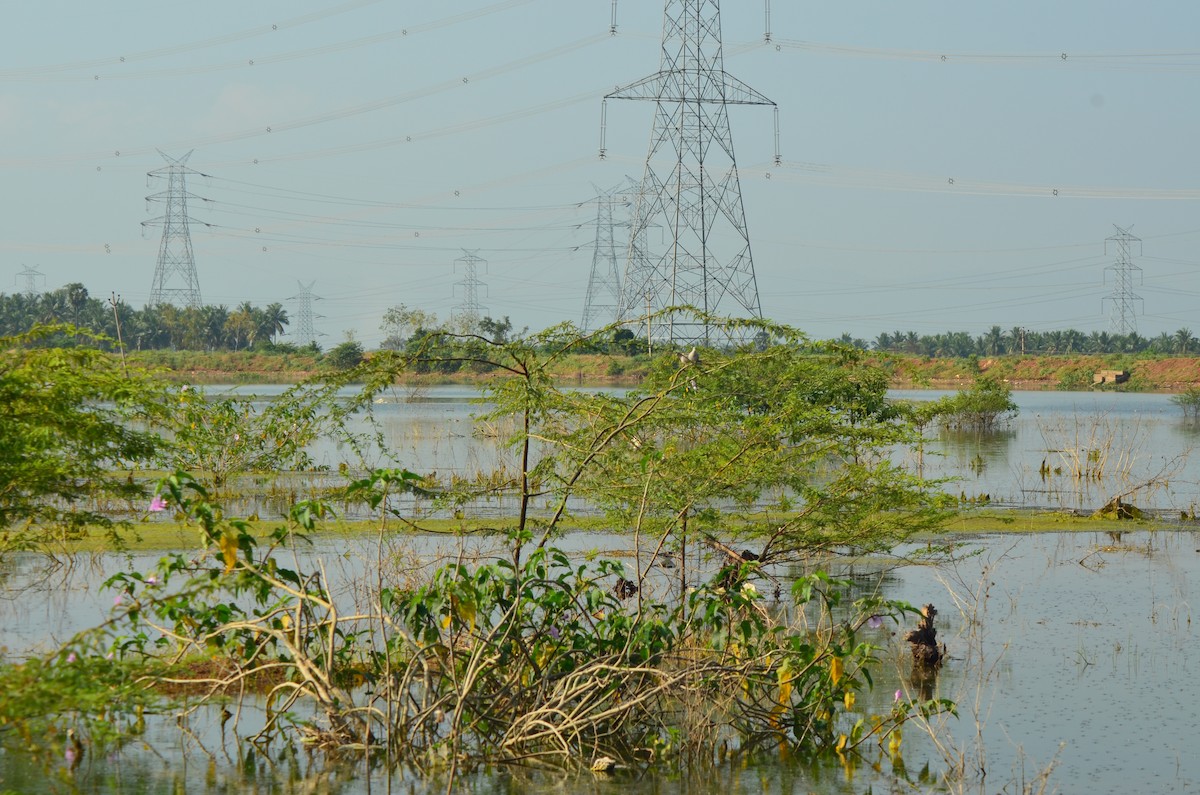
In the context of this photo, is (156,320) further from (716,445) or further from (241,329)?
(716,445)

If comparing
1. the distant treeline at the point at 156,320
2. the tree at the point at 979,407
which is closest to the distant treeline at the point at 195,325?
the distant treeline at the point at 156,320

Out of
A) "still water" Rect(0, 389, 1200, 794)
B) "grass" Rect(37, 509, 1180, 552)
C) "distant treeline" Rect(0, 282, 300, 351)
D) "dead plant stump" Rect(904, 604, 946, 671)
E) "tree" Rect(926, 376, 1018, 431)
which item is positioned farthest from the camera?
"distant treeline" Rect(0, 282, 300, 351)

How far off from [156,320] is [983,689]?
82354mm

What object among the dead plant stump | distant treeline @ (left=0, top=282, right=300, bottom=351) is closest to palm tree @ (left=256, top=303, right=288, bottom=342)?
distant treeline @ (left=0, top=282, right=300, bottom=351)

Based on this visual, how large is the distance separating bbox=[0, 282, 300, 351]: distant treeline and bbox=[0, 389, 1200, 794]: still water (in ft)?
222

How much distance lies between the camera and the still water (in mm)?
8602

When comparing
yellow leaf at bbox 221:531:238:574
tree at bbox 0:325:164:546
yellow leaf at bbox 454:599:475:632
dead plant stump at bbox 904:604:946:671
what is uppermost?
tree at bbox 0:325:164:546

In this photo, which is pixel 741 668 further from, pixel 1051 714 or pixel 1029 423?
pixel 1029 423

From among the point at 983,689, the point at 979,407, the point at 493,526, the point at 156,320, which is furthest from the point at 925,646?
the point at 156,320

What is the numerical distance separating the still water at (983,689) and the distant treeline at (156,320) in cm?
6757

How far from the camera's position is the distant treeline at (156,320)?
82562mm

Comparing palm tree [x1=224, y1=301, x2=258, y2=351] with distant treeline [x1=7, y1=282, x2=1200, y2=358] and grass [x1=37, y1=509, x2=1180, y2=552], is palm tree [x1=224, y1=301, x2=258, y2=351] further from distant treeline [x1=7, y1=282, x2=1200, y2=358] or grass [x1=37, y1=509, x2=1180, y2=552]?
grass [x1=37, y1=509, x2=1180, y2=552]

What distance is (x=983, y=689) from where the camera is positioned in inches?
442

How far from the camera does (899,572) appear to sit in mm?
17234
